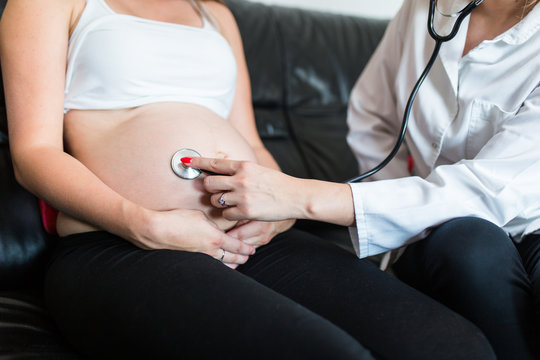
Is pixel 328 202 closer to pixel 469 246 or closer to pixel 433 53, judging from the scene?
pixel 469 246

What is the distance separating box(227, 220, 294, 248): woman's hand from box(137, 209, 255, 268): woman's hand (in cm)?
3

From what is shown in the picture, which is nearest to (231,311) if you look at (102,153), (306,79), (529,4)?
(102,153)

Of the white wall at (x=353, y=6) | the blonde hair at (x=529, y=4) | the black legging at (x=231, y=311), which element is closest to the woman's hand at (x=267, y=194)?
the black legging at (x=231, y=311)

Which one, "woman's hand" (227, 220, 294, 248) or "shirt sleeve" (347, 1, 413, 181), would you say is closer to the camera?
"woman's hand" (227, 220, 294, 248)

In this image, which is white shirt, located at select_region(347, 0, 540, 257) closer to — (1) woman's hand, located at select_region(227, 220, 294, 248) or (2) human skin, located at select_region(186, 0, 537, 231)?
(2) human skin, located at select_region(186, 0, 537, 231)

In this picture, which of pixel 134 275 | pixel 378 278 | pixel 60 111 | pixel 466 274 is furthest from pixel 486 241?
pixel 60 111

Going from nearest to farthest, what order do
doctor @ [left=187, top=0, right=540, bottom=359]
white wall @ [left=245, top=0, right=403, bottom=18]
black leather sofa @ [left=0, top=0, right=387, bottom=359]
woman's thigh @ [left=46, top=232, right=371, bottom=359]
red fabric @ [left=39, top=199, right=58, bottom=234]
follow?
woman's thigh @ [left=46, top=232, right=371, bottom=359], doctor @ [left=187, top=0, right=540, bottom=359], red fabric @ [left=39, top=199, right=58, bottom=234], black leather sofa @ [left=0, top=0, right=387, bottom=359], white wall @ [left=245, top=0, right=403, bottom=18]

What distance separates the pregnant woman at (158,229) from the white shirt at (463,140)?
0.12 m

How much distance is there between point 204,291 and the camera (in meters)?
0.71

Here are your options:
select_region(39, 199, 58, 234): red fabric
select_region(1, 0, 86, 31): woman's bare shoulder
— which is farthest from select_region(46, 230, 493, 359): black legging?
select_region(1, 0, 86, 31): woman's bare shoulder

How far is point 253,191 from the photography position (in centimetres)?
81

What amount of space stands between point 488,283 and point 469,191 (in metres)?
0.18

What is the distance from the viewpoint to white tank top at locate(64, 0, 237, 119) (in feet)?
3.10

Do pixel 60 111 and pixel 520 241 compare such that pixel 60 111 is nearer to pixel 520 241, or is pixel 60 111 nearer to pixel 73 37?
pixel 73 37
